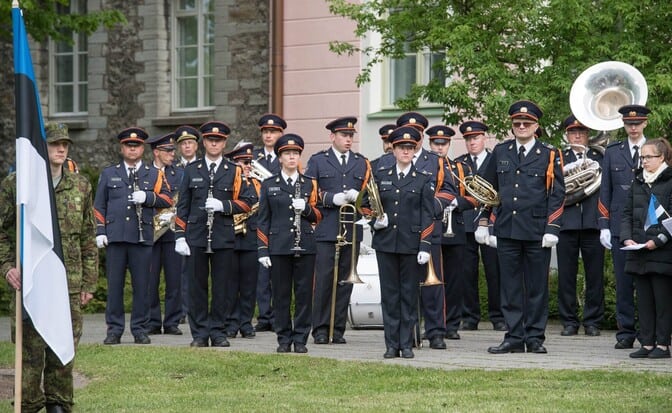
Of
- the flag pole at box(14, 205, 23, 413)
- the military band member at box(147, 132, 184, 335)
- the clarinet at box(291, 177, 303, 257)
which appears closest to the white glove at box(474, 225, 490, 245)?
the clarinet at box(291, 177, 303, 257)

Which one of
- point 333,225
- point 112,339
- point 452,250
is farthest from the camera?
point 452,250

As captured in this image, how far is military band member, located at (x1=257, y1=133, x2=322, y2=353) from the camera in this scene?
48.6 ft

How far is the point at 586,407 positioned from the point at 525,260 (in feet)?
12.8

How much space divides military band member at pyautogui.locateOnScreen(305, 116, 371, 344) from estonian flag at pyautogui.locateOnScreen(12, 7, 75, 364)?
Result: 18.5 ft

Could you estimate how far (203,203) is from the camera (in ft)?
50.5

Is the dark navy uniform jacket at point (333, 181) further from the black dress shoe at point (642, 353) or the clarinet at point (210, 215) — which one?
the black dress shoe at point (642, 353)

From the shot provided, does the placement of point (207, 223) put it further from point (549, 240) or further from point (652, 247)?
point (652, 247)

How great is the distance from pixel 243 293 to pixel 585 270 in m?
3.83

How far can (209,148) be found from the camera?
15.5 m

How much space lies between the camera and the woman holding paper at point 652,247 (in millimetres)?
13609

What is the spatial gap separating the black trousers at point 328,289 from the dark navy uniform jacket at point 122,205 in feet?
6.93

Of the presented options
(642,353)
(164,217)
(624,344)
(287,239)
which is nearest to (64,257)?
(287,239)

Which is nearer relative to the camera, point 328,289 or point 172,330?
point 328,289

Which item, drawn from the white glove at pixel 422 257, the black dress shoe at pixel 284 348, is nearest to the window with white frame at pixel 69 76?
the black dress shoe at pixel 284 348
